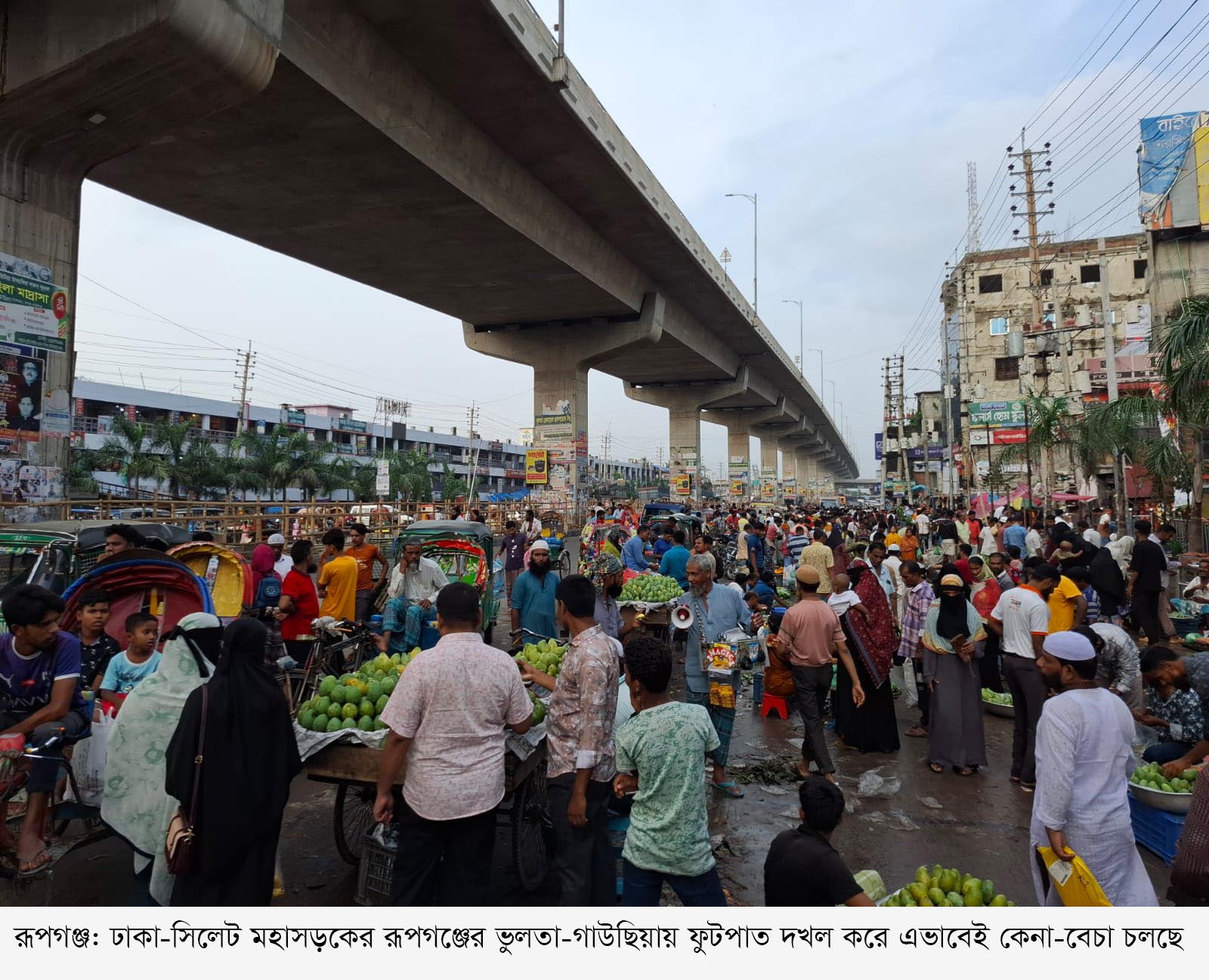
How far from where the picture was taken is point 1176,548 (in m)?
16.6

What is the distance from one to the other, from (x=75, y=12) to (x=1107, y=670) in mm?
12035

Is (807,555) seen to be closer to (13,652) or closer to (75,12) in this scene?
(13,652)

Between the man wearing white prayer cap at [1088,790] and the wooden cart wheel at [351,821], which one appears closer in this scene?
the man wearing white prayer cap at [1088,790]

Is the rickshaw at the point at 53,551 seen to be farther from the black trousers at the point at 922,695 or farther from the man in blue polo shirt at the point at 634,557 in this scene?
the black trousers at the point at 922,695

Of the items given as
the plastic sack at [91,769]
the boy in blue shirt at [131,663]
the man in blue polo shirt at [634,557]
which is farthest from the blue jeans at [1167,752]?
the man in blue polo shirt at [634,557]

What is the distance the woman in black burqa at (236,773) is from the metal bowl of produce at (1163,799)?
17.2ft

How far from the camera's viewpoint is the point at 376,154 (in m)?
13.2

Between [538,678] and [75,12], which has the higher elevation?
[75,12]

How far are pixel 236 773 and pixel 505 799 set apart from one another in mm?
2023

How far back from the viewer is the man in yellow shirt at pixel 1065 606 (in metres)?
7.04

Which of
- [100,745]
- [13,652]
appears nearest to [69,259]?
[13,652]

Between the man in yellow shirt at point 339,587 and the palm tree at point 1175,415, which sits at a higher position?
the palm tree at point 1175,415

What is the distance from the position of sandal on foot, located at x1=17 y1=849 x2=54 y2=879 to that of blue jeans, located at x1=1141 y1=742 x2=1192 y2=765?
7050 millimetres
